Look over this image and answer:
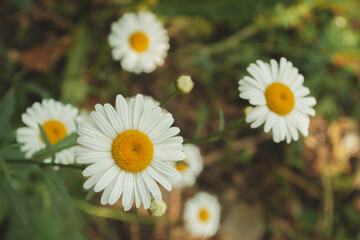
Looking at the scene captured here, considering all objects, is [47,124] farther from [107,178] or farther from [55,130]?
[107,178]

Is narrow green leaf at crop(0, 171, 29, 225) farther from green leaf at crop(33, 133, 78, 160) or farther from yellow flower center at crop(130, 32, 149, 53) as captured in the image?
yellow flower center at crop(130, 32, 149, 53)

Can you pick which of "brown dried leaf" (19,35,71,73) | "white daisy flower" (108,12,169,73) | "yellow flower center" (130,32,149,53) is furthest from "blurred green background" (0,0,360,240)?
"yellow flower center" (130,32,149,53)

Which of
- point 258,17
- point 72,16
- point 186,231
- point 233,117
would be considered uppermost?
point 258,17

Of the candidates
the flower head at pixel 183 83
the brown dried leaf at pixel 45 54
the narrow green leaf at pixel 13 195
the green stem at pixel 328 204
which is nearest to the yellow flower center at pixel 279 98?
the flower head at pixel 183 83

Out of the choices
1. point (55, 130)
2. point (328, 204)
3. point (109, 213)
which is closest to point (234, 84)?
point (328, 204)

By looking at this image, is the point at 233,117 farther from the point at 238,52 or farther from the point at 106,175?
the point at 106,175

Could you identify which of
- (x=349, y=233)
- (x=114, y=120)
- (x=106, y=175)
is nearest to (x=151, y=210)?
(x=106, y=175)
